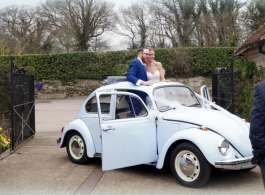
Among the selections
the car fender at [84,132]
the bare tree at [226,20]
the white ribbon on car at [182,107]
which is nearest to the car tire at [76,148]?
the car fender at [84,132]

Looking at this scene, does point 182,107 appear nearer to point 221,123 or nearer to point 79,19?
point 221,123

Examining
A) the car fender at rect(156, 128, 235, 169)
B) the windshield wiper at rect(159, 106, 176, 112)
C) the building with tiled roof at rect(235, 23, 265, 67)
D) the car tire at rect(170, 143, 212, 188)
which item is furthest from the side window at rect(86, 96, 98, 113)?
the building with tiled roof at rect(235, 23, 265, 67)

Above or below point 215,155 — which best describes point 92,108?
above

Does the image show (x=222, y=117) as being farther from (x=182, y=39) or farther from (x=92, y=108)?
(x=182, y=39)

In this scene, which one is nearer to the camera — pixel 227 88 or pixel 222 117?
pixel 222 117

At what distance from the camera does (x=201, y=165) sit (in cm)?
534

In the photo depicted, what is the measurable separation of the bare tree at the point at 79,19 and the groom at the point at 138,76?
3111 cm

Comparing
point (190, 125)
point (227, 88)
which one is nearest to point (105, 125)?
point (190, 125)

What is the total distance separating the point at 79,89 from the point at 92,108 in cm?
2079

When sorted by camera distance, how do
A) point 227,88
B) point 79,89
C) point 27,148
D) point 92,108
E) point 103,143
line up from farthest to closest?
point 79,89 < point 227,88 < point 27,148 < point 92,108 < point 103,143

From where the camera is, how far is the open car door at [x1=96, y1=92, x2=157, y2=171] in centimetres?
565

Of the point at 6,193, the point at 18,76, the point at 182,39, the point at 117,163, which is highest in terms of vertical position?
the point at 182,39

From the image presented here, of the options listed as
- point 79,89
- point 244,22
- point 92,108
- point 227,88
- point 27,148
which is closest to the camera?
point 92,108

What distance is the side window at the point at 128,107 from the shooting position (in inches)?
248
